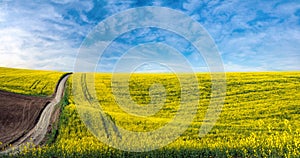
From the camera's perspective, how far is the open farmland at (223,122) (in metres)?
18.0

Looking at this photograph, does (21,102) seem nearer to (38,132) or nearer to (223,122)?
(38,132)

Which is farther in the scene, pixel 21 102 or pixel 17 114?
pixel 21 102

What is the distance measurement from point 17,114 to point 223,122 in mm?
20666

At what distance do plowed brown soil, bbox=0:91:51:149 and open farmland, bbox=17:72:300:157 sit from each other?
11.4 ft

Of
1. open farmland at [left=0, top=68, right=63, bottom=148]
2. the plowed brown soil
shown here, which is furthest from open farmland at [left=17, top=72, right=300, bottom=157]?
open farmland at [left=0, top=68, right=63, bottom=148]

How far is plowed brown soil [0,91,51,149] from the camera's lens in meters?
26.0

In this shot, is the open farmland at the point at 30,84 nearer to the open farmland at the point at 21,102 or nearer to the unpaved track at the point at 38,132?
the open farmland at the point at 21,102

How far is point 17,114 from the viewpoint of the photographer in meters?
30.9

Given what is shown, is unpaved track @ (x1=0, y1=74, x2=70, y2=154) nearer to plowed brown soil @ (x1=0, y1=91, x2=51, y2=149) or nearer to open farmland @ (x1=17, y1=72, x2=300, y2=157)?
plowed brown soil @ (x1=0, y1=91, x2=51, y2=149)

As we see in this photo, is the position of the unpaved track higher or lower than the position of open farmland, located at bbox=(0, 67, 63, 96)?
lower

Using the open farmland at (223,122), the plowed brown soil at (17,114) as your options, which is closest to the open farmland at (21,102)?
the plowed brown soil at (17,114)

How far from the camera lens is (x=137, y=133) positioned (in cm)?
2220

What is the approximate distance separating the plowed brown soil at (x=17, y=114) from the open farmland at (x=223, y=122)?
11.4 ft

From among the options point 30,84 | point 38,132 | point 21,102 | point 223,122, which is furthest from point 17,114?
point 223,122
